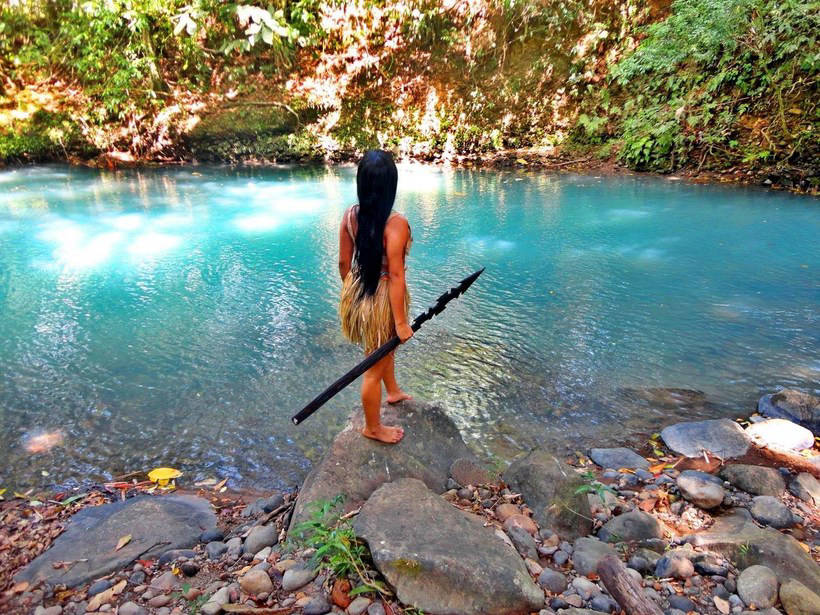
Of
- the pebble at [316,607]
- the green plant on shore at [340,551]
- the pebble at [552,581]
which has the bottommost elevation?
the pebble at [552,581]

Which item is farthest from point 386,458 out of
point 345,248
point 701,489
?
point 701,489

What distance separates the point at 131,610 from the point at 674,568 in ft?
5.90

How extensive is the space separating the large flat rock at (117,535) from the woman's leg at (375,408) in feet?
2.64

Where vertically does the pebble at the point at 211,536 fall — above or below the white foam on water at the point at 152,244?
below

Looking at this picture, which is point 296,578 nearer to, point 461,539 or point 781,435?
point 461,539

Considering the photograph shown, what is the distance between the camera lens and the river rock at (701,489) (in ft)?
7.98

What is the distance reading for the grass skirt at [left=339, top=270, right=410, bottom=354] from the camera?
2.47m

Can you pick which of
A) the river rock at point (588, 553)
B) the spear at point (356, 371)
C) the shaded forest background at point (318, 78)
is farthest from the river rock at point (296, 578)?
the shaded forest background at point (318, 78)

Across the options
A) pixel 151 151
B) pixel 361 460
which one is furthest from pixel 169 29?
pixel 361 460

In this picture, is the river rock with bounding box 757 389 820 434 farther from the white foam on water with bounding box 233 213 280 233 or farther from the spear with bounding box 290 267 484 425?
the white foam on water with bounding box 233 213 280 233

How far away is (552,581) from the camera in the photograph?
73.7 inches

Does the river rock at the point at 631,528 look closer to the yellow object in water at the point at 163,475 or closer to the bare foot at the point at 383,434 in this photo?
the bare foot at the point at 383,434

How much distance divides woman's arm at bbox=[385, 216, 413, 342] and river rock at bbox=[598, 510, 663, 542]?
112 centimetres

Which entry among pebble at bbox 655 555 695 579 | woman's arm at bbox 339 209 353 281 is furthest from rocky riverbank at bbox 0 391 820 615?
woman's arm at bbox 339 209 353 281
